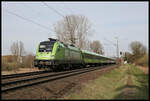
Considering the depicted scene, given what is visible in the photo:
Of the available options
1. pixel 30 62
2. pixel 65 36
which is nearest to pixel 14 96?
pixel 30 62

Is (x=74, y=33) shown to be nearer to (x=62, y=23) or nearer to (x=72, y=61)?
(x=62, y=23)

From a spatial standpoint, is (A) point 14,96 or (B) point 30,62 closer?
(A) point 14,96

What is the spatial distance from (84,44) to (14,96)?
4192 cm

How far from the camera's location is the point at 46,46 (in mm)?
20188

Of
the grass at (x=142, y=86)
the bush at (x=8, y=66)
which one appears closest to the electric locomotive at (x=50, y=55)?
the grass at (x=142, y=86)

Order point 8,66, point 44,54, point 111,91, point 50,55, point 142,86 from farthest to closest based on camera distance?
point 8,66 < point 44,54 < point 50,55 < point 142,86 < point 111,91

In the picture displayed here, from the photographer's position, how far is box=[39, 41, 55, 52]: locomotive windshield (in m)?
19.9

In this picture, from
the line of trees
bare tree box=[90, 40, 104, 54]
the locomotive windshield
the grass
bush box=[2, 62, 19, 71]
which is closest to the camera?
the grass

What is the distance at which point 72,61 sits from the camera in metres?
25.5

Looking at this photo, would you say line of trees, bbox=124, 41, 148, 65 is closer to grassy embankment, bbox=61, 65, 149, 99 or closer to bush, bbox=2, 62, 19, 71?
grassy embankment, bbox=61, 65, 149, 99

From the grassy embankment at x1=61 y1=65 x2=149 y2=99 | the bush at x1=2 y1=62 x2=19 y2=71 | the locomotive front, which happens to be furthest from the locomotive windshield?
the grassy embankment at x1=61 y1=65 x2=149 y2=99

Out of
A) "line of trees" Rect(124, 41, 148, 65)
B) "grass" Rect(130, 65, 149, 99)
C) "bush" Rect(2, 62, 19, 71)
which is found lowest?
"grass" Rect(130, 65, 149, 99)

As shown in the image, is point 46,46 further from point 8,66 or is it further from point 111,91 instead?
point 111,91

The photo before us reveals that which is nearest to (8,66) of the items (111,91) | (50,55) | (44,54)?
(44,54)
